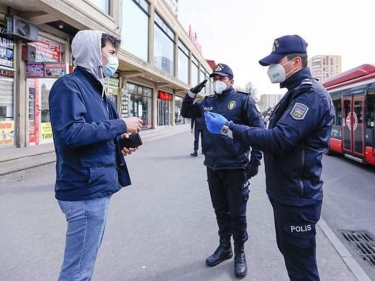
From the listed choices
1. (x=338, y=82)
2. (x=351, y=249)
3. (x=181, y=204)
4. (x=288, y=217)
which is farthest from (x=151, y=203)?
(x=338, y=82)

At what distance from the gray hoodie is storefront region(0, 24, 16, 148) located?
7931 mm

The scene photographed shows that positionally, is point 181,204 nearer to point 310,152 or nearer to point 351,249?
point 351,249

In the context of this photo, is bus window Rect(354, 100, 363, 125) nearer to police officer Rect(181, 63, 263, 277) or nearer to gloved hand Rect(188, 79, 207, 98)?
police officer Rect(181, 63, 263, 277)

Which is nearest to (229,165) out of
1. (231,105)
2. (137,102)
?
(231,105)

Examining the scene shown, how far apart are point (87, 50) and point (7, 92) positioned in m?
8.37

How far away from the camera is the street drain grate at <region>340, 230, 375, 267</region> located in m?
3.53

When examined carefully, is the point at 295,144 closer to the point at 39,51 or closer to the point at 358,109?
the point at 358,109

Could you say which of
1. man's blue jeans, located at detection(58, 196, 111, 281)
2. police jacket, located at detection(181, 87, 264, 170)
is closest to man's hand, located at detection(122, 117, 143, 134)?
man's blue jeans, located at detection(58, 196, 111, 281)

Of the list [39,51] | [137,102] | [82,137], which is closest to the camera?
[82,137]

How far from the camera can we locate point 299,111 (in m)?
1.94

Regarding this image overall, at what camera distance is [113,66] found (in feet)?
7.18

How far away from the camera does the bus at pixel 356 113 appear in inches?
347

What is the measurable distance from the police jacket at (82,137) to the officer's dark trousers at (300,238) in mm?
1209

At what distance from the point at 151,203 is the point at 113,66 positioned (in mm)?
3604
